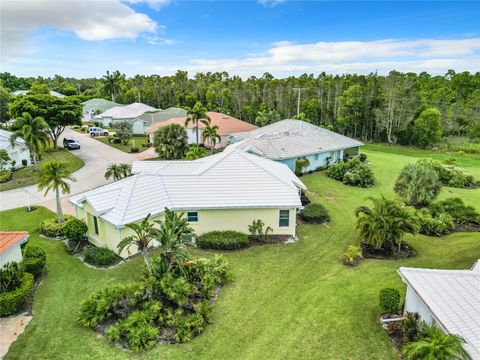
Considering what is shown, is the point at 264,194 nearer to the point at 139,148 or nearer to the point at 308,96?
the point at 139,148

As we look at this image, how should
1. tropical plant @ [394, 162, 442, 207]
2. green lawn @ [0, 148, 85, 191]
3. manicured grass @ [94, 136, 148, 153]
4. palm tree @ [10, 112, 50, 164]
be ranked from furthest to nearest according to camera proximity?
manicured grass @ [94, 136, 148, 153]
green lawn @ [0, 148, 85, 191]
palm tree @ [10, 112, 50, 164]
tropical plant @ [394, 162, 442, 207]

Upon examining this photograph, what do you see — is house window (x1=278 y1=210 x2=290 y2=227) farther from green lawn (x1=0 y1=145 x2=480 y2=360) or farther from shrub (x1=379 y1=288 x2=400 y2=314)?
shrub (x1=379 y1=288 x2=400 y2=314)

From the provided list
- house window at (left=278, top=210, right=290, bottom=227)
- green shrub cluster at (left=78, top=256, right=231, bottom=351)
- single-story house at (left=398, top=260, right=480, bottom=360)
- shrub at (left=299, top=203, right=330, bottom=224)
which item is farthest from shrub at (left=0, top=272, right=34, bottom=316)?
shrub at (left=299, top=203, right=330, bottom=224)

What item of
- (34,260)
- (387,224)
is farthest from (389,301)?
(34,260)

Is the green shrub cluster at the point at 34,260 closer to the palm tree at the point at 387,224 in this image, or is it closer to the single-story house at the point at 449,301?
the single-story house at the point at 449,301

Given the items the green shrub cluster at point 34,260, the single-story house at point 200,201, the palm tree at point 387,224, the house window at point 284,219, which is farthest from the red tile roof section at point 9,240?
the palm tree at point 387,224
